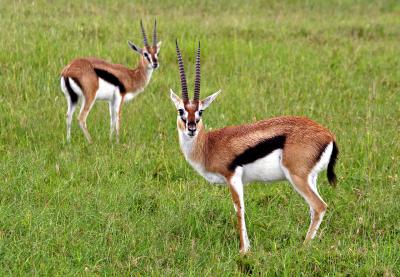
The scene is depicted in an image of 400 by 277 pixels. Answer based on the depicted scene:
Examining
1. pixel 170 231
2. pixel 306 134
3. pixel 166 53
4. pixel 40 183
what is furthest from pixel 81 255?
pixel 166 53

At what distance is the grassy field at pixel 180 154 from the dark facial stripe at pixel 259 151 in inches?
21.2

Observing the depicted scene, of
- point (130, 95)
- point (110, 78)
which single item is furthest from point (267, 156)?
point (130, 95)

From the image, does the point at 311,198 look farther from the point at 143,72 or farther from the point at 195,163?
the point at 143,72

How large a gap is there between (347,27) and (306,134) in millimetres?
8084

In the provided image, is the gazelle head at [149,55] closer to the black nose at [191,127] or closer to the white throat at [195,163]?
the white throat at [195,163]

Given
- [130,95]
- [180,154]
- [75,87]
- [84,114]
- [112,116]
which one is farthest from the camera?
[130,95]

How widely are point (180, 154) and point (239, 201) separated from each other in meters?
1.79

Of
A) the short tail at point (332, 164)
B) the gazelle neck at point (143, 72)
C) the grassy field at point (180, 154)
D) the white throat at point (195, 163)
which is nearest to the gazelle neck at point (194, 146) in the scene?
the white throat at point (195, 163)

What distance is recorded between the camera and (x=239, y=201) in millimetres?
5090

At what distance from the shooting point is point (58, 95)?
8.35 metres

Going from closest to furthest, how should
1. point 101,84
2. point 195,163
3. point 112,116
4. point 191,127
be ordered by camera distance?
point 191,127 → point 195,163 → point 101,84 → point 112,116

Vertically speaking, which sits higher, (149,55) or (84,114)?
(149,55)

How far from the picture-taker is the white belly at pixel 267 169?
509 cm

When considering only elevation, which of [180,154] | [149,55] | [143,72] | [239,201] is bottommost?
[180,154]
